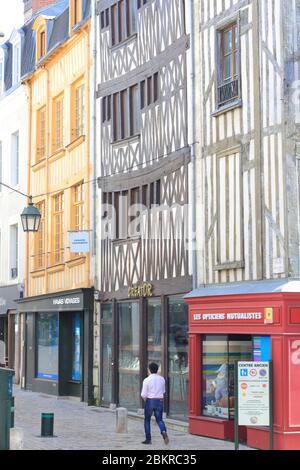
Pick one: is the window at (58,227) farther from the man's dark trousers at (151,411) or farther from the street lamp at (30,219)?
the man's dark trousers at (151,411)

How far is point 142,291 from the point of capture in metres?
20.1

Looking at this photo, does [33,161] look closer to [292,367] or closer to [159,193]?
[159,193]

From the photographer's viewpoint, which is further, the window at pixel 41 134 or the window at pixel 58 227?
the window at pixel 41 134

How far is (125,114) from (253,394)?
31.2 ft

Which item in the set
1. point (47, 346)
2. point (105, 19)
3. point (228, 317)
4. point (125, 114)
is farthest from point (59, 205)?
point (228, 317)

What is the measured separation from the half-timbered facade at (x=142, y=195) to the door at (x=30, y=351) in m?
4.99

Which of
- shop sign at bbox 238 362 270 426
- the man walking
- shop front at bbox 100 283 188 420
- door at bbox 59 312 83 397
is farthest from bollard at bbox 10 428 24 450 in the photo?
door at bbox 59 312 83 397

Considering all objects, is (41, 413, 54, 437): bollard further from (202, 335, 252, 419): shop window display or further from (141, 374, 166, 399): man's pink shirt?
(202, 335, 252, 419): shop window display

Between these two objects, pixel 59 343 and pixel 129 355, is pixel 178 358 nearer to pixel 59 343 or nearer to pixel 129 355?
pixel 129 355

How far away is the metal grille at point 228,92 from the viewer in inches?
650

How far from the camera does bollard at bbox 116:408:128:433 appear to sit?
1661 centimetres

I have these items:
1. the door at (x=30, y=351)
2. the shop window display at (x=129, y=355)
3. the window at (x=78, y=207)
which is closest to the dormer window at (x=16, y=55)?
the window at (x=78, y=207)

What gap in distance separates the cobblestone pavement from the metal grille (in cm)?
572
